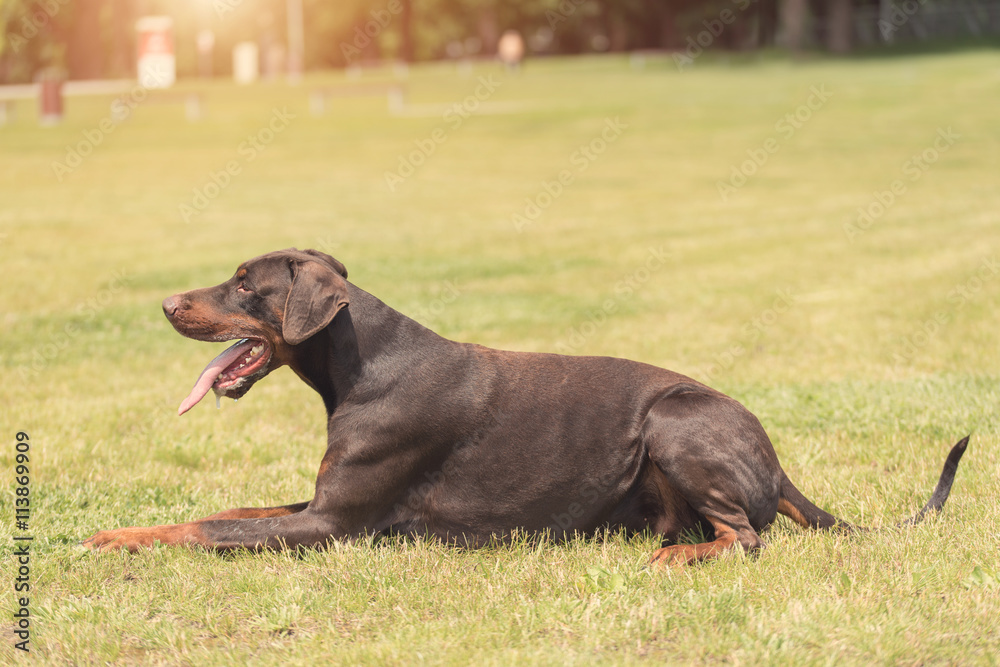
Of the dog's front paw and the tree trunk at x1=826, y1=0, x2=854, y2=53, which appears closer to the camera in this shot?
the dog's front paw

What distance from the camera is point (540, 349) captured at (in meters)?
9.21

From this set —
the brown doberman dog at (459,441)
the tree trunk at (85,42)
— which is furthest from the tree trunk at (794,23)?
the brown doberman dog at (459,441)

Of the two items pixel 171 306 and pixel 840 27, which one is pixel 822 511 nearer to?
pixel 171 306

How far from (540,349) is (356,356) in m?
4.71

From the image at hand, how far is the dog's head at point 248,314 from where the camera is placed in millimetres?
4602

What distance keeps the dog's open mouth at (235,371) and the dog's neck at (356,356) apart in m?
0.17

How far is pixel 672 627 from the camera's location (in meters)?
3.86

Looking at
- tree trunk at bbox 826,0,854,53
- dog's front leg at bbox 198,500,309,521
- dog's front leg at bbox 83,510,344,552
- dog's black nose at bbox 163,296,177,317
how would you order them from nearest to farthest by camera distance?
dog's front leg at bbox 83,510,344,552, dog's black nose at bbox 163,296,177,317, dog's front leg at bbox 198,500,309,521, tree trunk at bbox 826,0,854,53

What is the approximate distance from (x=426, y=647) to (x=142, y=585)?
1.32 metres

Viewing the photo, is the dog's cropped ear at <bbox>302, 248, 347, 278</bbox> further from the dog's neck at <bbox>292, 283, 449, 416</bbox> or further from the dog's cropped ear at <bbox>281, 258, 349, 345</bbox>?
the dog's cropped ear at <bbox>281, 258, 349, 345</bbox>

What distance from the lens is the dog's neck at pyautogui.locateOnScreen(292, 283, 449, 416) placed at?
4590mm

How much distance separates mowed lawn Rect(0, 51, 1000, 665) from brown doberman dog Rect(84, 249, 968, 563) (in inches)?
5.6

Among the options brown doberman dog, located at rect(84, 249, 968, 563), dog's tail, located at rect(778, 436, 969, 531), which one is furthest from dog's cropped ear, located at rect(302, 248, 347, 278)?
dog's tail, located at rect(778, 436, 969, 531)

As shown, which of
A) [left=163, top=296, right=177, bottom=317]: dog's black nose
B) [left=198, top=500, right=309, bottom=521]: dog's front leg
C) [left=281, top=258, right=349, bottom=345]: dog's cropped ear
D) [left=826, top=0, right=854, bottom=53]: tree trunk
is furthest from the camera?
[left=826, top=0, right=854, bottom=53]: tree trunk
